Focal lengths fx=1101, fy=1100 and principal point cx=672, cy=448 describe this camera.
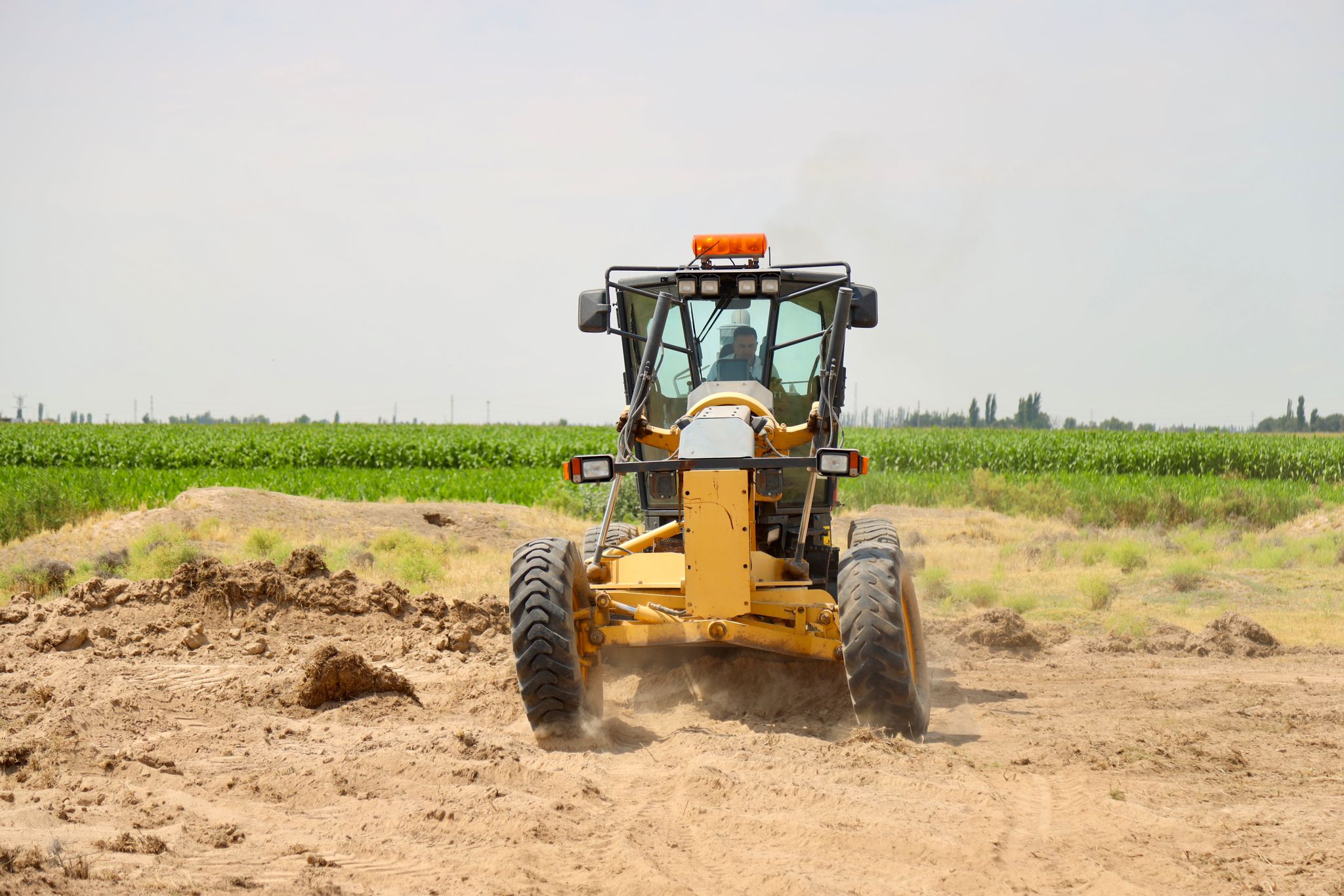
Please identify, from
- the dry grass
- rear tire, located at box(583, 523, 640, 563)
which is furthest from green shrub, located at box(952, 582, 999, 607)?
rear tire, located at box(583, 523, 640, 563)

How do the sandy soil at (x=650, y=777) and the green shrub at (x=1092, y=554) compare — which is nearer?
the sandy soil at (x=650, y=777)

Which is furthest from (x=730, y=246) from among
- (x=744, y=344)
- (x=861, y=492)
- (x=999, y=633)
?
(x=861, y=492)

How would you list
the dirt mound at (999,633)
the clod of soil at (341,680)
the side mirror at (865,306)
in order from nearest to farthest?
the clod of soil at (341,680) → the side mirror at (865,306) → the dirt mound at (999,633)

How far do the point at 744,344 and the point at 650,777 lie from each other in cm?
347

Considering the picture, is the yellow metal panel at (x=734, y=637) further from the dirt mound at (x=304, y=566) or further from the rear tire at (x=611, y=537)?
the dirt mound at (x=304, y=566)

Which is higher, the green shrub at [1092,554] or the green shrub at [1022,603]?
the green shrub at [1092,554]

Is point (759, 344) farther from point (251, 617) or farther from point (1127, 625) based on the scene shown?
point (1127, 625)

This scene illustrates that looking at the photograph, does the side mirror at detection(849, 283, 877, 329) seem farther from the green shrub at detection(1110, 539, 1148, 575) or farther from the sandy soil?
the green shrub at detection(1110, 539, 1148, 575)

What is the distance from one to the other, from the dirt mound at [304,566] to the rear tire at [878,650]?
20.3 ft

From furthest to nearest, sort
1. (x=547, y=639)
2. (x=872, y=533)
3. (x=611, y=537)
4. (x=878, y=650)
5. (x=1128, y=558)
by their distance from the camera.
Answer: (x=1128, y=558) → (x=611, y=537) → (x=872, y=533) → (x=547, y=639) → (x=878, y=650)

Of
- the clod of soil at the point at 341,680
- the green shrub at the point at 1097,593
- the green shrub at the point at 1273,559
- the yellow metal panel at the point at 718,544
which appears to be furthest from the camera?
the green shrub at the point at 1273,559

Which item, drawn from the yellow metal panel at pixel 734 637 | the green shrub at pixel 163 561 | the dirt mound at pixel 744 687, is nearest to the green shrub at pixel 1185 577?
the dirt mound at pixel 744 687

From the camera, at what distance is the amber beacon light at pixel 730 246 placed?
305 inches

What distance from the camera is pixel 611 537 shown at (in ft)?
29.0
